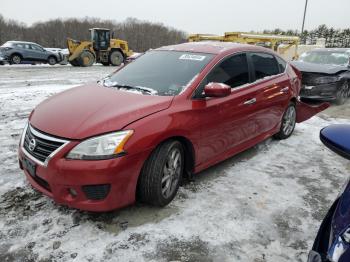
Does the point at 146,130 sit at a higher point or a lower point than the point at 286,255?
higher

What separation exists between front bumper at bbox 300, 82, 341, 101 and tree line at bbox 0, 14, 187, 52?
5140 centimetres

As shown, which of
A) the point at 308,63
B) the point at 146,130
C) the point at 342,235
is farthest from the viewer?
the point at 308,63

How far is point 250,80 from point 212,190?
1586 mm

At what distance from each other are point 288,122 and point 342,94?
4.30 m

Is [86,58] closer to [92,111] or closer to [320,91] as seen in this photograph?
[320,91]

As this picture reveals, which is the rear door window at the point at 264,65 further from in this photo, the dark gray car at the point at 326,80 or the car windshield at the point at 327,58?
the car windshield at the point at 327,58

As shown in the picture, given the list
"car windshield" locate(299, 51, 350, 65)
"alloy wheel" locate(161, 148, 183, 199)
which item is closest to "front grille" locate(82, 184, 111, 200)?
"alloy wheel" locate(161, 148, 183, 199)

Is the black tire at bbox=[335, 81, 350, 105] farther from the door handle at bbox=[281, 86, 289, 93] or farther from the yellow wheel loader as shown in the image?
the yellow wheel loader

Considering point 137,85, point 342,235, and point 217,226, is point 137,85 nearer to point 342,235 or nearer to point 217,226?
point 217,226

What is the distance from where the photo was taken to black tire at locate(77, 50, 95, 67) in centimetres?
2130

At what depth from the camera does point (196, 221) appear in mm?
3246

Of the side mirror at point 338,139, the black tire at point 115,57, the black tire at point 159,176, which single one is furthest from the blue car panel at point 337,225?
the black tire at point 115,57

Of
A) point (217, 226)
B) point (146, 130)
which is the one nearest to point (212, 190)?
point (217, 226)

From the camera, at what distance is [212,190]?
389 centimetres
